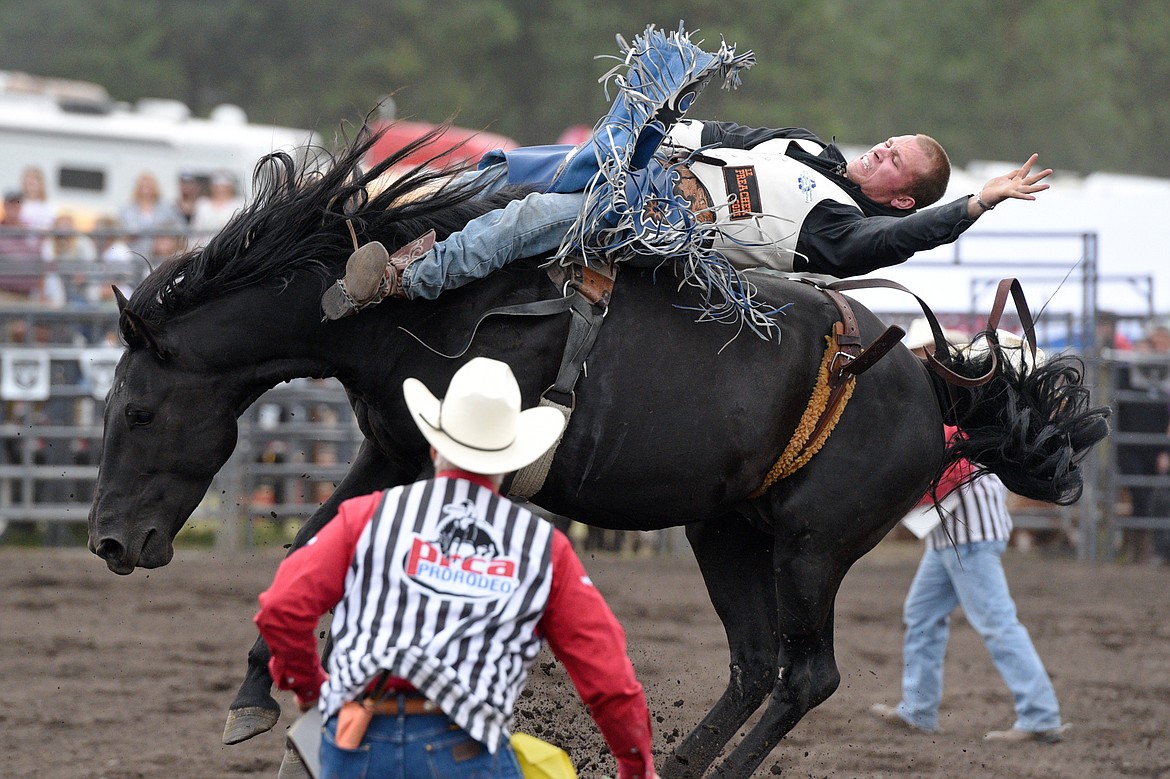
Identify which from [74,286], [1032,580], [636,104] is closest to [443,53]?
[74,286]

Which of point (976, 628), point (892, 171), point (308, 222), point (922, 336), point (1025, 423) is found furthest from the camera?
point (976, 628)

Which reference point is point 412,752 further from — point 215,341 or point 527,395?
point 215,341

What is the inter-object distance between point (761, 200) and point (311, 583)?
207 cm

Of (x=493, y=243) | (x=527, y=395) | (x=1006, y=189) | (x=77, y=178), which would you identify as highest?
(x=77, y=178)

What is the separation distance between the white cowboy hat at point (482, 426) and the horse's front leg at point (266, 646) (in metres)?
1.22

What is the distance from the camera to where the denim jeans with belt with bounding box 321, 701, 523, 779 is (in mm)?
2701

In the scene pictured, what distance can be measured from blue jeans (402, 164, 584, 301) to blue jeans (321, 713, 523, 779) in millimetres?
1499

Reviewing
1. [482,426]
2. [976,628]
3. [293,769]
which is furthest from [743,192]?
[976,628]

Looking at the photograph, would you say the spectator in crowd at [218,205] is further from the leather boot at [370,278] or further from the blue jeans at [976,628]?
the leather boot at [370,278]

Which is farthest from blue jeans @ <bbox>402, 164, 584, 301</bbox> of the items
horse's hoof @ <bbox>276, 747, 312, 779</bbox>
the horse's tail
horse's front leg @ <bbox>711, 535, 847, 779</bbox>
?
the horse's tail

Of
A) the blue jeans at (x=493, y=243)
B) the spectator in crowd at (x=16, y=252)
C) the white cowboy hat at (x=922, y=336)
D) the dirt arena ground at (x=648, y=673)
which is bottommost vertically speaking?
the dirt arena ground at (x=648, y=673)

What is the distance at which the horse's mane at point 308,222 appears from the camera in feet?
13.1

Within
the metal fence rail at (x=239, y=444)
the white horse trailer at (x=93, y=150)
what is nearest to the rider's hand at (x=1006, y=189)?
the metal fence rail at (x=239, y=444)

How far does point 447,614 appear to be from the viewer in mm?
2678
